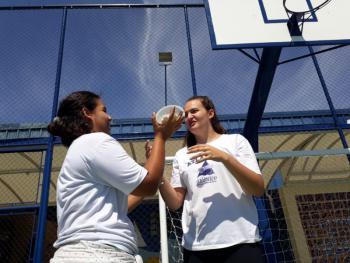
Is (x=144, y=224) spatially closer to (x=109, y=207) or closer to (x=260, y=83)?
(x=260, y=83)

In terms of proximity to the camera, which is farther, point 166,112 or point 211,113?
point 211,113

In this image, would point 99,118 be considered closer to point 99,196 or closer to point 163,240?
point 99,196

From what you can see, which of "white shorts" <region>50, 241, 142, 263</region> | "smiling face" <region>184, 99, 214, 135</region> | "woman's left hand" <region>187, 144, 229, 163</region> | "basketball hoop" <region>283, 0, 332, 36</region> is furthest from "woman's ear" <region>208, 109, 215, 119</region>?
"basketball hoop" <region>283, 0, 332, 36</region>

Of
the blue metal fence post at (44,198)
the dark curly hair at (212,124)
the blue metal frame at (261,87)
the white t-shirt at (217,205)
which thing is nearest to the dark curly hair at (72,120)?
the white t-shirt at (217,205)

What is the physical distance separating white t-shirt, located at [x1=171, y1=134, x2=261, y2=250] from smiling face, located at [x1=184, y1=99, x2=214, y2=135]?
167mm

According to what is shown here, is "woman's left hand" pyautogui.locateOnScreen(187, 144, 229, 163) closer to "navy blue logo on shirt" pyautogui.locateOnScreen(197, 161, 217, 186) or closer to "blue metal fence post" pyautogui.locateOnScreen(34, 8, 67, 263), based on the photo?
"navy blue logo on shirt" pyautogui.locateOnScreen(197, 161, 217, 186)

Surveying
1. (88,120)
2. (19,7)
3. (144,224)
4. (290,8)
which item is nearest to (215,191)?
(88,120)

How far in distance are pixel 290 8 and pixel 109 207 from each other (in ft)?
11.2

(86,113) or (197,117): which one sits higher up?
(197,117)

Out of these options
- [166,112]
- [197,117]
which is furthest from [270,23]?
[166,112]

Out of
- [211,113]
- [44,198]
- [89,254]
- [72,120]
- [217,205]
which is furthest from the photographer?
[44,198]

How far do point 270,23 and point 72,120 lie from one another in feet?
9.72

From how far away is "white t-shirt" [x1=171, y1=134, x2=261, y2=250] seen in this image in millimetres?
1713

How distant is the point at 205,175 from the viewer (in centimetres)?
194
